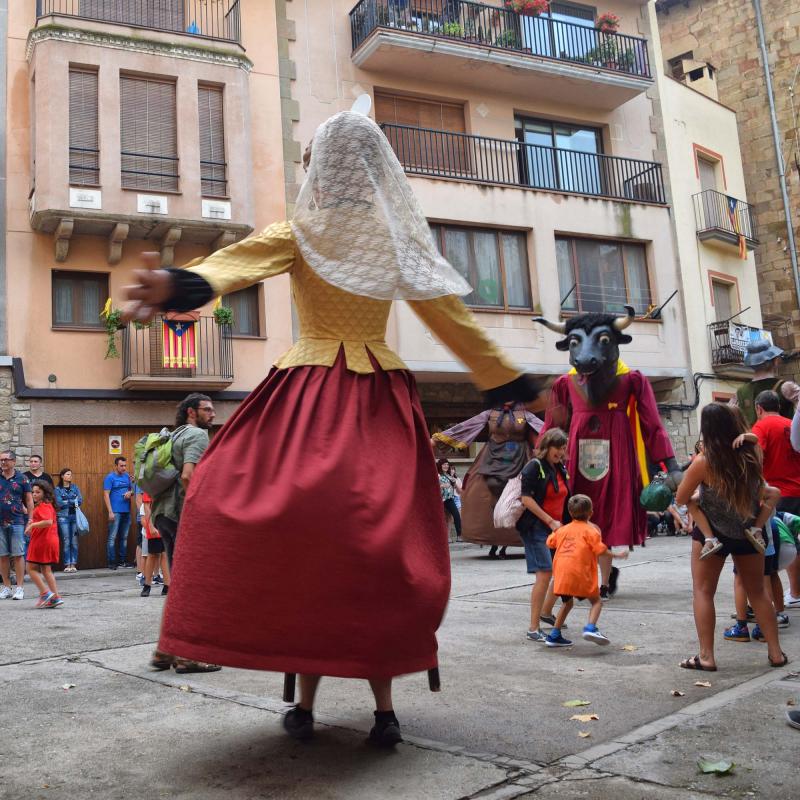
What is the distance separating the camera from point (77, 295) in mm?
16156

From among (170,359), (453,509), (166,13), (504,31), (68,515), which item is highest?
(504,31)

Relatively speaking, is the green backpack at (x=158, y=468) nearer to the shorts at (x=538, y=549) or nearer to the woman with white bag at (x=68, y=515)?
the shorts at (x=538, y=549)

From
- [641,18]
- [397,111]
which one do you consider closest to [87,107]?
[397,111]

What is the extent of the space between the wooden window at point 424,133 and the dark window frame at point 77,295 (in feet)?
22.0

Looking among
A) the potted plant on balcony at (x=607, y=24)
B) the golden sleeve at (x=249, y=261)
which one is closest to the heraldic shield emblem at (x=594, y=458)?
the golden sleeve at (x=249, y=261)

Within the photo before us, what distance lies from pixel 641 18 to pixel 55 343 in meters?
17.0

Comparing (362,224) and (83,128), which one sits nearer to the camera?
(362,224)

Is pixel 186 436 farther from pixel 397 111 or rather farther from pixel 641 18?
pixel 641 18

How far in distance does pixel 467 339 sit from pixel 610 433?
13.2 feet

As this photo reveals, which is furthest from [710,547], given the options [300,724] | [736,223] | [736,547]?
[736,223]

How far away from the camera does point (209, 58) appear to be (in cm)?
1703

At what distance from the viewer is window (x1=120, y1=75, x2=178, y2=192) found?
16.3 m

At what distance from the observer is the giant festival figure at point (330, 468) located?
2.88 metres

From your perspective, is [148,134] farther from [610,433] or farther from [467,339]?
[467,339]
